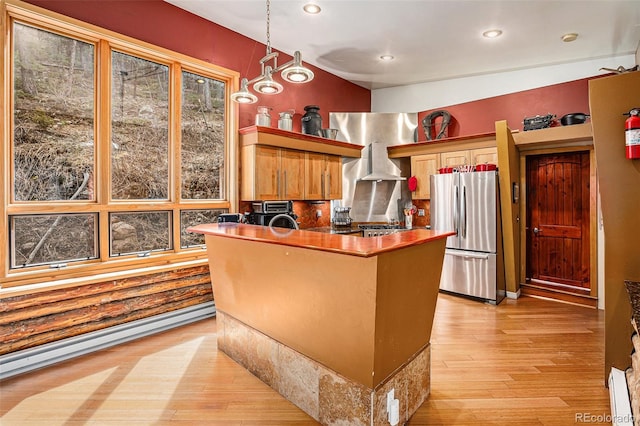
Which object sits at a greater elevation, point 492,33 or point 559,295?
point 492,33

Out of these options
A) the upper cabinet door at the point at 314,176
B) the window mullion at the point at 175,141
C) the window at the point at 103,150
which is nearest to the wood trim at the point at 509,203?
the upper cabinet door at the point at 314,176

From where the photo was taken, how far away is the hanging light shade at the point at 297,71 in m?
2.87

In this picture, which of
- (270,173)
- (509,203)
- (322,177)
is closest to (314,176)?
(322,177)

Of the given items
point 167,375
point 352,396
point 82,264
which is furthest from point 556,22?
point 82,264

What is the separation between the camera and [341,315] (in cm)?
200

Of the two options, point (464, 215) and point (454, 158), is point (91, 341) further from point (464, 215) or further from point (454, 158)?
point (454, 158)

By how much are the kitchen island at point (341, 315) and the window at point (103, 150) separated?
62.6 inches

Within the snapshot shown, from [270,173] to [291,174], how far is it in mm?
360

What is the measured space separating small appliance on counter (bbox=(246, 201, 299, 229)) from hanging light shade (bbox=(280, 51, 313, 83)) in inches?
72.5

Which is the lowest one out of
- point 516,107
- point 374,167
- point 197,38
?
point 374,167

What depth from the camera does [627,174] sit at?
94.3 inches

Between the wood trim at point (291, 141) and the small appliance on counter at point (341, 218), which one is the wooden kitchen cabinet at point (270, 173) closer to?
the wood trim at point (291, 141)

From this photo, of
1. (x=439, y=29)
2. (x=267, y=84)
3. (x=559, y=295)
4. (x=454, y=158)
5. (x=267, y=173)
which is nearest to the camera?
(x=267, y=84)

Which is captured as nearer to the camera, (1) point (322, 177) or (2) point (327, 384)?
(2) point (327, 384)
